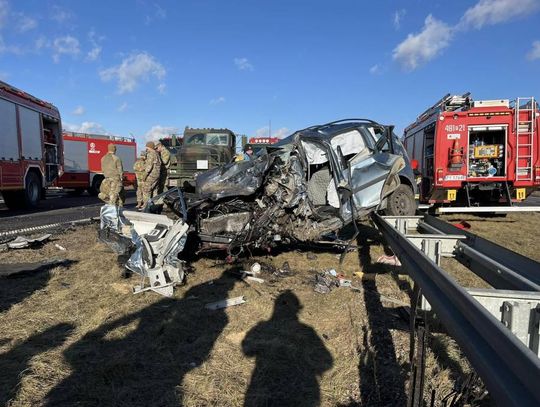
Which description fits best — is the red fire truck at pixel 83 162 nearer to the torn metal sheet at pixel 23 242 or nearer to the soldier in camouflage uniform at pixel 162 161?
the soldier in camouflage uniform at pixel 162 161

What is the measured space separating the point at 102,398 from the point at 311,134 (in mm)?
4437

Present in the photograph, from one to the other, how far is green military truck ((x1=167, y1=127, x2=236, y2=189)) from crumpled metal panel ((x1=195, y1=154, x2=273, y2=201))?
7.50 meters

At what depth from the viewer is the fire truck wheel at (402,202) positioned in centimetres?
727

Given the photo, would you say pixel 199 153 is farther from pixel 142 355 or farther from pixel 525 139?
pixel 142 355

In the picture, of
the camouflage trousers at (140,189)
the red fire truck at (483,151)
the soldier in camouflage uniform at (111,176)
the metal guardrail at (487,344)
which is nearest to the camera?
the metal guardrail at (487,344)

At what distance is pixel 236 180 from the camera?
5.36 meters

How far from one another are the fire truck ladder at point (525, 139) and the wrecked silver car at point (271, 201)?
5.82 meters

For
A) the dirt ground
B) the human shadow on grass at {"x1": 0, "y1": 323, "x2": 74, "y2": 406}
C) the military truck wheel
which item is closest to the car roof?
the dirt ground

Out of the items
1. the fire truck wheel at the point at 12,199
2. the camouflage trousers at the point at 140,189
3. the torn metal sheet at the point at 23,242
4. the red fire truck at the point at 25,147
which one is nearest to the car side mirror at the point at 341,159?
the torn metal sheet at the point at 23,242

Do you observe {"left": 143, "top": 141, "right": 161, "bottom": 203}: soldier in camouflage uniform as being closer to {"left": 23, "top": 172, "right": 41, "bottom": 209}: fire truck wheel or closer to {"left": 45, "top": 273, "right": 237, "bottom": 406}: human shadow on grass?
{"left": 23, "top": 172, "right": 41, "bottom": 209}: fire truck wheel

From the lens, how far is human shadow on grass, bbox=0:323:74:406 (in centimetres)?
275

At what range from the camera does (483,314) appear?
1608 millimetres

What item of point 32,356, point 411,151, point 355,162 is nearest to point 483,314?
point 32,356

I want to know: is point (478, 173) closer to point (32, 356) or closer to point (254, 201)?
point (254, 201)
